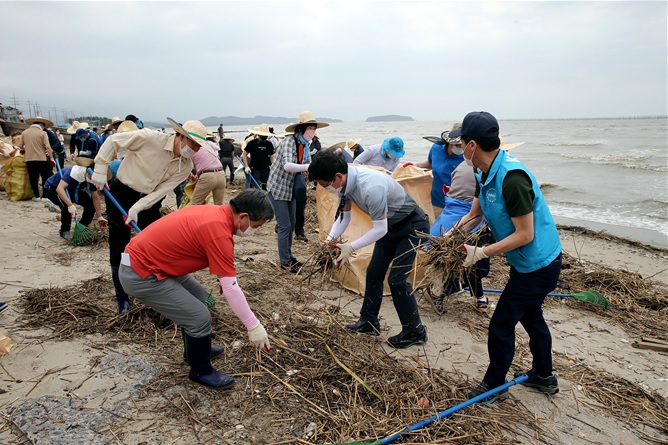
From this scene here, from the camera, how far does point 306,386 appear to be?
9.16 ft

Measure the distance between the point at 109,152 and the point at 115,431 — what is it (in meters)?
2.27

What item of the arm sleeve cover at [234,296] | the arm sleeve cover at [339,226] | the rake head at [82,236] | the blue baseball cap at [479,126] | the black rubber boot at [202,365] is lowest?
the black rubber boot at [202,365]

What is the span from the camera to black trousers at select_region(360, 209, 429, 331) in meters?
3.33

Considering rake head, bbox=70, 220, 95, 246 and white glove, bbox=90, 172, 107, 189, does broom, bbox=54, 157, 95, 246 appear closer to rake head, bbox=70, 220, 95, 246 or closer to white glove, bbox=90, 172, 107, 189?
rake head, bbox=70, 220, 95, 246

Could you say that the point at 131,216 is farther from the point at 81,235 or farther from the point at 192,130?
the point at 81,235

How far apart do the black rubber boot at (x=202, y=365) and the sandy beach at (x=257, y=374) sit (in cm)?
7

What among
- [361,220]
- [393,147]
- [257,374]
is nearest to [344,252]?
[257,374]

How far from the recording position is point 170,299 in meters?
2.54

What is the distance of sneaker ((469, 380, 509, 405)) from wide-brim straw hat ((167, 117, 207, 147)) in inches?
112

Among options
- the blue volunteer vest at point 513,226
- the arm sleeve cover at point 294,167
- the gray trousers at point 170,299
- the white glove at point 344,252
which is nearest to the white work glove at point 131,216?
the gray trousers at point 170,299

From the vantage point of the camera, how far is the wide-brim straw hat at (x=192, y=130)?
11.6ft

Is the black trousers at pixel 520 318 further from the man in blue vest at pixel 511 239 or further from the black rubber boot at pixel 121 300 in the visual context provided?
the black rubber boot at pixel 121 300

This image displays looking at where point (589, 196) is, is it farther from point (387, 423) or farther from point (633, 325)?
point (387, 423)

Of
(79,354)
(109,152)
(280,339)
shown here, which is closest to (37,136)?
(109,152)
